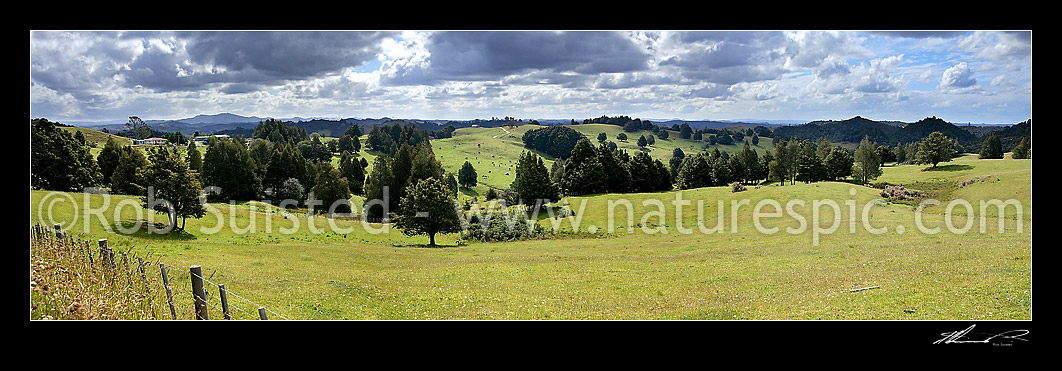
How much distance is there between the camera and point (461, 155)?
194 meters

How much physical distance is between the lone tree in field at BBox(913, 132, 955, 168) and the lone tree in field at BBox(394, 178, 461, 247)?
81119mm

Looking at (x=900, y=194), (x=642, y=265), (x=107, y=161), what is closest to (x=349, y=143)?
(x=107, y=161)

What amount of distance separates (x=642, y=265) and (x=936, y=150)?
82.5 metres

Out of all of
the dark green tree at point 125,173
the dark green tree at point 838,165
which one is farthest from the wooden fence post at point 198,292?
the dark green tree at point 838,165

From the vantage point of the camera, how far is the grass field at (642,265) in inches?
634

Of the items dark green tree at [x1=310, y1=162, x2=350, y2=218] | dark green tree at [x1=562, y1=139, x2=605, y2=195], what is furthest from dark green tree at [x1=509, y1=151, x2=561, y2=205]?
dark green tree at [x1=310, y1=162, x2=350, y2=218]

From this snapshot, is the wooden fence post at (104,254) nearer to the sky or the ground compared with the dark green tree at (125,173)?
nearer to the ground

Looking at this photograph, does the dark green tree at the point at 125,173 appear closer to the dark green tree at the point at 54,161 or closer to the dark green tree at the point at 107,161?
the dark green tree at the point at 107,161

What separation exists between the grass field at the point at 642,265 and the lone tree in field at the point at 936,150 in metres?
33.9

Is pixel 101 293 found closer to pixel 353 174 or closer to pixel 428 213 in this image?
pixel 428 213

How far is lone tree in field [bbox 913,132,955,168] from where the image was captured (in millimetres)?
84375
